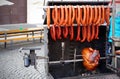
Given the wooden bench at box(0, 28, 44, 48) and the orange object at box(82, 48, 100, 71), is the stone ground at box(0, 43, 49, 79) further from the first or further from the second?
the orange object at box(82, 48, 100, 71)

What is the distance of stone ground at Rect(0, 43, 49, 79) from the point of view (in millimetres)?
5469

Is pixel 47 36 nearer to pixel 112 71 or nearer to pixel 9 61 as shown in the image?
pixel 112 71

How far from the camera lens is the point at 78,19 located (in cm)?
333

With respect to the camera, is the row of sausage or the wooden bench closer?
the row of sausage

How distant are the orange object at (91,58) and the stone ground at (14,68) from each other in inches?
39.3

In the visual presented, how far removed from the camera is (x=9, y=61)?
6941mm

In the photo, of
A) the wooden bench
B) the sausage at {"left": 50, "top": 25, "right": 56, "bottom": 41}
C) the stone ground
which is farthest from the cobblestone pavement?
the sausage at {"left": 50, "top": 25, "right": 56, "bottom": 41}

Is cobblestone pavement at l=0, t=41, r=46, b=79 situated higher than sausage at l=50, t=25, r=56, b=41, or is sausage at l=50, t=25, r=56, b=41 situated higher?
sausage at l=50, t=25, r=56, b=41

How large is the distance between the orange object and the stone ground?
997 mm

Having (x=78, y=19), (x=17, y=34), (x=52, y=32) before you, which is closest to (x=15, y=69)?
(x=52, y=32)

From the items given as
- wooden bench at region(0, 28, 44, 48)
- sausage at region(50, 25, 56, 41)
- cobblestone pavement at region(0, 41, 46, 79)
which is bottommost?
cobblestone pavement at region(0, 41, 46, 79)

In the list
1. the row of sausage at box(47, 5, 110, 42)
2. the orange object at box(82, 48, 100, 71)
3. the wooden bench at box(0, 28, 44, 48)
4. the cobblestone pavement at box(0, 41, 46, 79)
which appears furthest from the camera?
the wooden bench at box(0, 28, 44, 48)

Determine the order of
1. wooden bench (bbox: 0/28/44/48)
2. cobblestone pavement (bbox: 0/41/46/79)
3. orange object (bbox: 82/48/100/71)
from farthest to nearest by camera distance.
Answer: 1. wooden bench (bbox: 0/28/44/48)
2. cobblestone pavement (bbox: 0/41/46/79)
3. orange object (bbox: 82/48/100/71)

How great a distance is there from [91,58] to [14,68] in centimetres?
318
